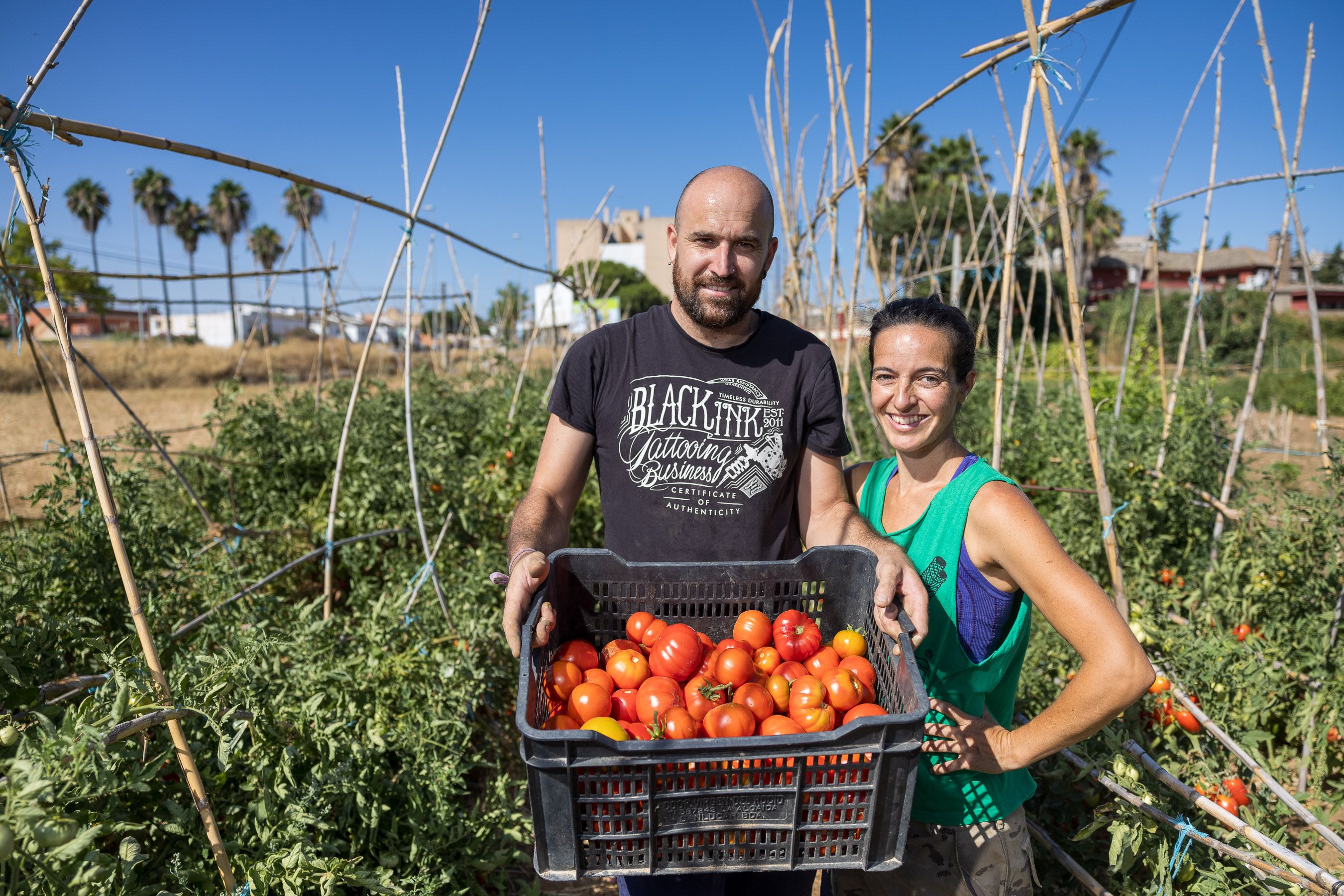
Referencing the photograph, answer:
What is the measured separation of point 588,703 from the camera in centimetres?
139

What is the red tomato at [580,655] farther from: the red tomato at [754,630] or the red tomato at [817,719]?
the red tomato at [817,719]

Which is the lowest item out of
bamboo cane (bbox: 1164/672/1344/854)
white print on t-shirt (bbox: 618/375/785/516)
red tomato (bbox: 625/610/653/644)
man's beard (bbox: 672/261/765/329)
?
bamboo cane (bbox: 1164/672/1344/854)

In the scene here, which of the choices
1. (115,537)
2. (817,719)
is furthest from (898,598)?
(115,537)

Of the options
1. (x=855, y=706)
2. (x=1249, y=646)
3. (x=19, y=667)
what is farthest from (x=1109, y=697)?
(x=19, y=667)

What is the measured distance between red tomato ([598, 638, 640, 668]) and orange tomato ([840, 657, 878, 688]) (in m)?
0.43

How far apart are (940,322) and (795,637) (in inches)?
28.7

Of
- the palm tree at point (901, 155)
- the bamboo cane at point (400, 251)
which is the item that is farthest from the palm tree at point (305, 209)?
the palm tree at point (901, 155)

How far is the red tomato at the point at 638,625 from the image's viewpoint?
1.59m

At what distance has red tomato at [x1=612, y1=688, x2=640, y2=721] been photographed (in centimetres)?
146

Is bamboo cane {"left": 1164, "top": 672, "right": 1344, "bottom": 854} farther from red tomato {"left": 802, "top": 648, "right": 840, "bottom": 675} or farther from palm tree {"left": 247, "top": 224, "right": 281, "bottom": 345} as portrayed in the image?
palm tree {"left": 247, "top": 224, "right": 281, "bottom": 345}

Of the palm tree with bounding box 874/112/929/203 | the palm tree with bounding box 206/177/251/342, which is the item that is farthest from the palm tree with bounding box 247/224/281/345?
A: the palm tree with bounding box 874/112/929/203

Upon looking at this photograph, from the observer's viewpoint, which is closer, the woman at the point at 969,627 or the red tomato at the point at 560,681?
the woman at the point at 969,627

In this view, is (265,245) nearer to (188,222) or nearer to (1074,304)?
(188,222)

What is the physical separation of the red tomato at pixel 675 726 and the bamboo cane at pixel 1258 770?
4.76 feet
